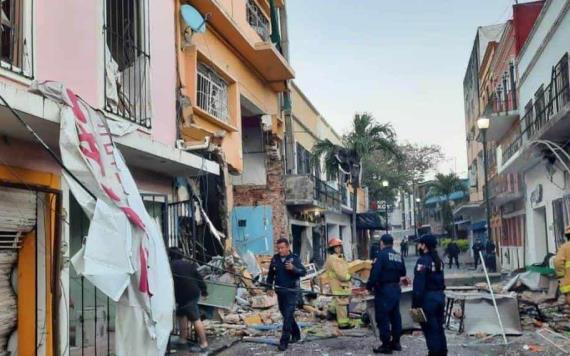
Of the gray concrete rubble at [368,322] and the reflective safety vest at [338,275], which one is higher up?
the reflective safety vest at [338,275]

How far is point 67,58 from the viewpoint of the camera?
6793 mm

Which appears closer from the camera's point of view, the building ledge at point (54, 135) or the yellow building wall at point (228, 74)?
the building ledge at point (54, 135)

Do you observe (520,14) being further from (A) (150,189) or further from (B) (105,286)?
(B) (105,286)

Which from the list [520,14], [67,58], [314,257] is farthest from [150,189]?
[520,14]

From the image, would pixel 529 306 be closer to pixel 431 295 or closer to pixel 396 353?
pixel 396 353

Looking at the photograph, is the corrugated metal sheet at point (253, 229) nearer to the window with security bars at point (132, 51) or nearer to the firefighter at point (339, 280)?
the firefighter at point (339, 280)

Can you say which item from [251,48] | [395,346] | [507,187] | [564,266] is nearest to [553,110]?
[564,266]

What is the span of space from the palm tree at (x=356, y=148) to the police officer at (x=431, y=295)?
1521 cm

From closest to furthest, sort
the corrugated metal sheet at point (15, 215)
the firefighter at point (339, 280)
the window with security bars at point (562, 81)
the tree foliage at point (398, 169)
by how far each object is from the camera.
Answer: the corrugated metal sheet at point (15, 215) < the firefighter at point (339, 280) < the window with security bars at point (562, 81) < the tree foliage at point (398, 169)

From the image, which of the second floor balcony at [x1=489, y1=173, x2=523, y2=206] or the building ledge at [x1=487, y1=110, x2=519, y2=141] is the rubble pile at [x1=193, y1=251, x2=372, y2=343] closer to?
the building ledge at [x1=487, y1=110, x2=519, y2=141]

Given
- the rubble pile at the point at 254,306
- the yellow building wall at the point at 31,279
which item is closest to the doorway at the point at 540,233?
the rubble pile at the point at 254,306

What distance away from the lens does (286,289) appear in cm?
933

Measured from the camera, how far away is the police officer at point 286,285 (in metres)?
9.28

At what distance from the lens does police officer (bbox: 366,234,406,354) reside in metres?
9.01
